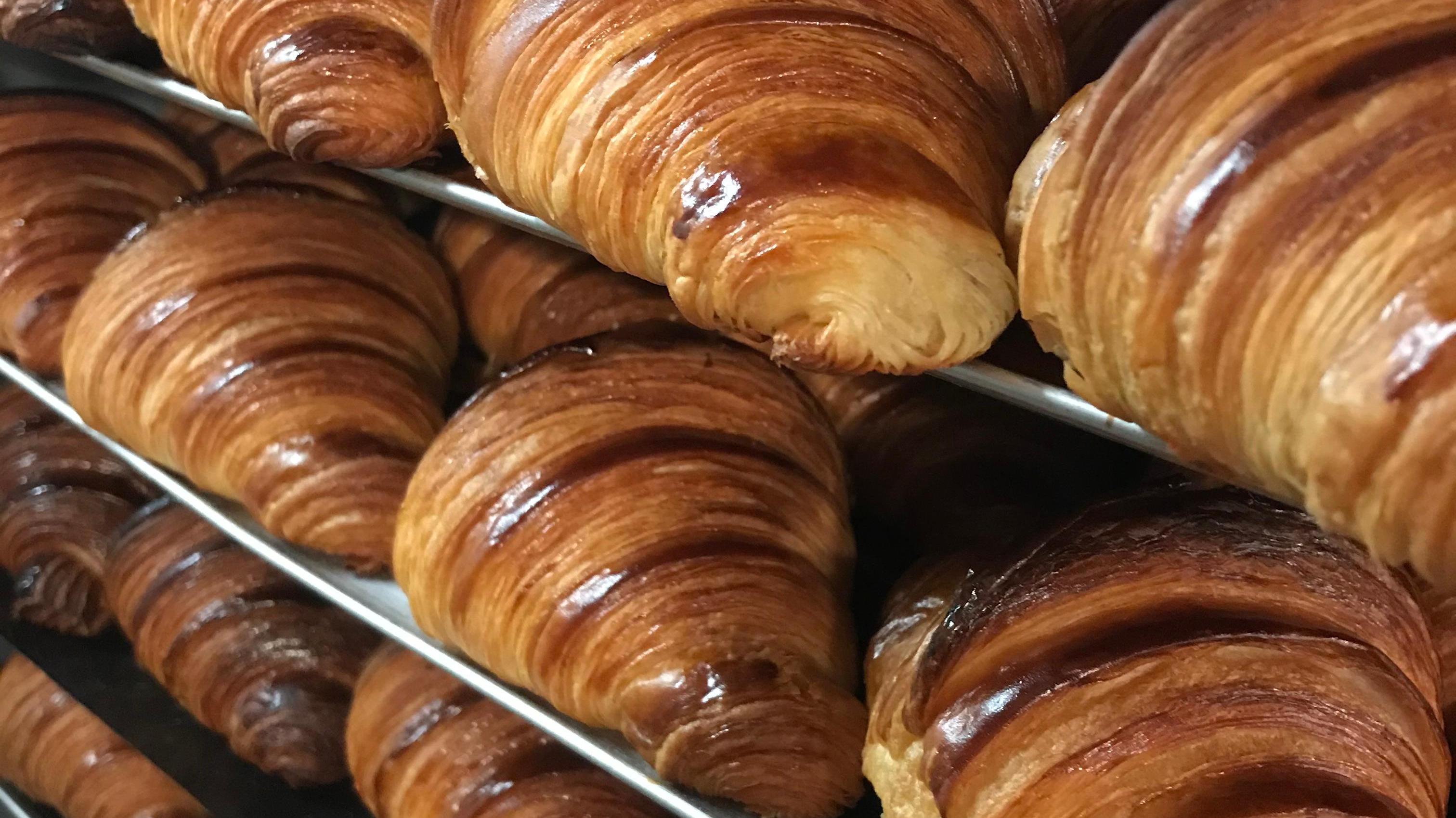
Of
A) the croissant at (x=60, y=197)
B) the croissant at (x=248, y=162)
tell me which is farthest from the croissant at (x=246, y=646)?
the croissant at (x=248, y=162)

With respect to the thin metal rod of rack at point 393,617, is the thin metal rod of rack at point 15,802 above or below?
below

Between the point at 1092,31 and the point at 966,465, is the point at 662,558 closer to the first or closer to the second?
the point at 966,465

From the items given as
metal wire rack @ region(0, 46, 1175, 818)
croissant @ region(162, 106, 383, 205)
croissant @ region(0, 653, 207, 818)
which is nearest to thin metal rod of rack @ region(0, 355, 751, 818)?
metal wire rack @ region(0, 46, 1175, 818)

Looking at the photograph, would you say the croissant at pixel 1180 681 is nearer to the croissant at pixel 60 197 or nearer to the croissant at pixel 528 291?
the croissant at pixel 528 291

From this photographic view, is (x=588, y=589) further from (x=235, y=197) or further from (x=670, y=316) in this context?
(x=235, y=197)

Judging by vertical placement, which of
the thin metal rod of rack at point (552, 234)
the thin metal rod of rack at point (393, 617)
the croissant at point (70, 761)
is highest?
the thin metal rod of rack at point (552, 234)

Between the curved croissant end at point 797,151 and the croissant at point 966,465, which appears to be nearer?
the curved croissant end at point 797,151

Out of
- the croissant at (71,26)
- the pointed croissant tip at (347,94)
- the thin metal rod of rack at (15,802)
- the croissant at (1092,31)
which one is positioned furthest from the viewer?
the thin metal rod of rack at (15,802)

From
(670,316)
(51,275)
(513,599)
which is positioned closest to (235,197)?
(51,275)
